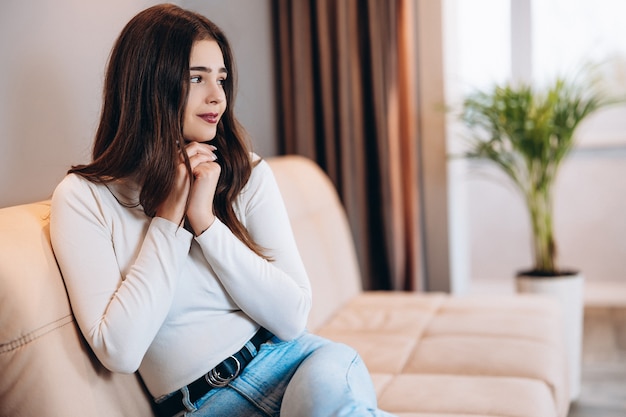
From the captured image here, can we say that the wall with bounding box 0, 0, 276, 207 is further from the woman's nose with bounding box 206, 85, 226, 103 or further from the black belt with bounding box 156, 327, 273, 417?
the black belt with bounding box 156, 327, 273, 417

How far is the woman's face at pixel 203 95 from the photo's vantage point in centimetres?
153

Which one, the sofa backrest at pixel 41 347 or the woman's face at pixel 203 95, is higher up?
the woman's face at pixel 203 95

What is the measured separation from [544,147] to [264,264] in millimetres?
1837

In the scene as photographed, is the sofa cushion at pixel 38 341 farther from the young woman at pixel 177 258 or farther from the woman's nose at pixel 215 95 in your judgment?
the woman's nose at pixel 215 95

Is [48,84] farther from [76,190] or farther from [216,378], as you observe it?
[216,378]

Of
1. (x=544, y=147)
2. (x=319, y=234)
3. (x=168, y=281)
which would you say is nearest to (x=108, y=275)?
(x=168, y=281)

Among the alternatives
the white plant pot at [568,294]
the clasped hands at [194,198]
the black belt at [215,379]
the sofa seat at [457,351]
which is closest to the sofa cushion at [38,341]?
the black belt at [215,379]

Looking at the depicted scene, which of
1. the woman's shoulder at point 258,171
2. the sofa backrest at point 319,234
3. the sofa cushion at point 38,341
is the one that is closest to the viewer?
the sofa cushion at point 38,341

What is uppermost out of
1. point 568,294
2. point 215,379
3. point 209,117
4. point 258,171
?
point 209,117

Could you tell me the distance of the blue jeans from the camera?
4.44 ft

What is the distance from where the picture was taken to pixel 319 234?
8.96 feet

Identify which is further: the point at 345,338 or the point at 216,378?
the point at 345,338

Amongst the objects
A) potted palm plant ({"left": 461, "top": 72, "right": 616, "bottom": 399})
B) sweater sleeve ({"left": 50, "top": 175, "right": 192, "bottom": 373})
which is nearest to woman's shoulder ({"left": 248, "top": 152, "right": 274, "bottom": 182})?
sweater sleeve ({"left": 50, "top": 175, "right": 192, "bottom": 373})

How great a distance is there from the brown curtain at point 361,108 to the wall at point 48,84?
53.3 inches
